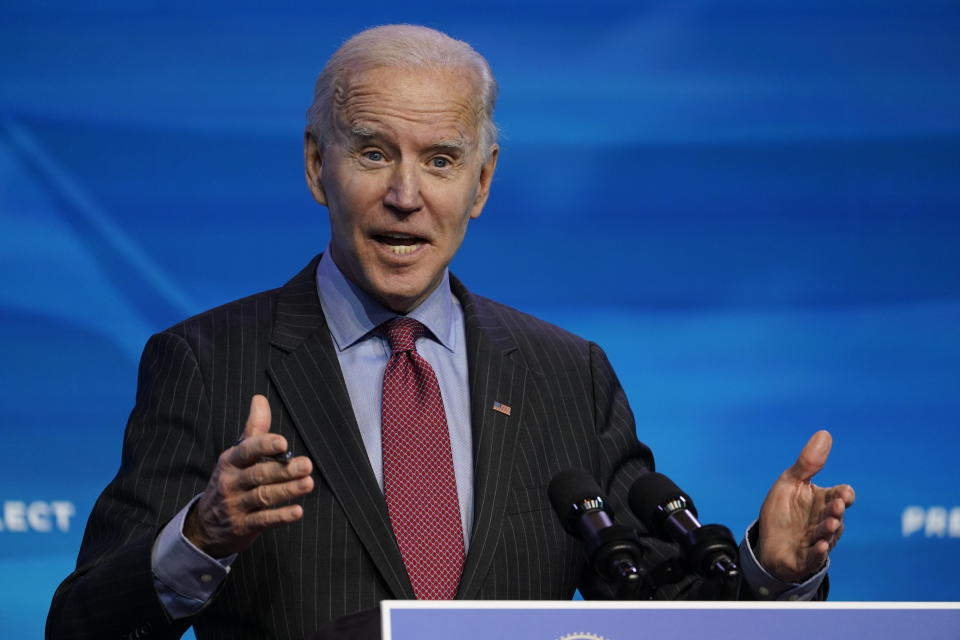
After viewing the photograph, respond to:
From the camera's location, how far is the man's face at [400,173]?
2148 mm

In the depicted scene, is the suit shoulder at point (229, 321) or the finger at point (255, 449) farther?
the suit shoulder at point (229, 321)

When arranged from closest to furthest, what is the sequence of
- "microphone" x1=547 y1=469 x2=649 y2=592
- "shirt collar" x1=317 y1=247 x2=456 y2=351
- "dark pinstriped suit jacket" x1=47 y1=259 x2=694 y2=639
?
"microphone" x1=547 y1=469 x2=649 y2=592 < "dark pinstriped suit jacket" x1=47 y1=259 x2=694 y2=639 < "shirt collar" x1=317 y1=247 x2=456 y2=351

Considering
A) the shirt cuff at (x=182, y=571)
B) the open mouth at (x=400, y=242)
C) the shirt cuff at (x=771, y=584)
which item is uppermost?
the open mouth at (x=400, y=242)

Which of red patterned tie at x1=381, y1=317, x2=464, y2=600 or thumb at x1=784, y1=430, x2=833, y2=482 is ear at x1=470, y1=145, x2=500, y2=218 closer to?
red patterned tie at x1=381, y1=317, x2=464, y2=600

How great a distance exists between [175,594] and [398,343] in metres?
0.65

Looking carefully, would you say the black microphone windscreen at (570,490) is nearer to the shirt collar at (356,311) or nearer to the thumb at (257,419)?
the thumb at (257,419)

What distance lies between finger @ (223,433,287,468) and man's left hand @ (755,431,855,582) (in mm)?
763

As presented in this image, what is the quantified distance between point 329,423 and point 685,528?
2.50 ft

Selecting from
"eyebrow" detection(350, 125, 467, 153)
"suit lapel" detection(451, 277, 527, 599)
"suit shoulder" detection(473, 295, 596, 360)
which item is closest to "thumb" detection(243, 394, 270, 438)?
"suit lapel" detection(451, 277, 527, 599)

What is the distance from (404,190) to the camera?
213 centimetres

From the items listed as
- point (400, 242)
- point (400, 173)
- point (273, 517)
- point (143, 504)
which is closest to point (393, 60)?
point (400, 173)

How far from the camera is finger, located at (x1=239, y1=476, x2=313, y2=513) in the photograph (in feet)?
4.86

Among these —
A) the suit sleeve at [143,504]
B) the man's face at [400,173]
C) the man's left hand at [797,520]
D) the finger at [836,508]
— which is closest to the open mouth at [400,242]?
the man's face at [400,173]

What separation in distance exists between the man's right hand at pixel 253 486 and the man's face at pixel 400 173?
0.66m
